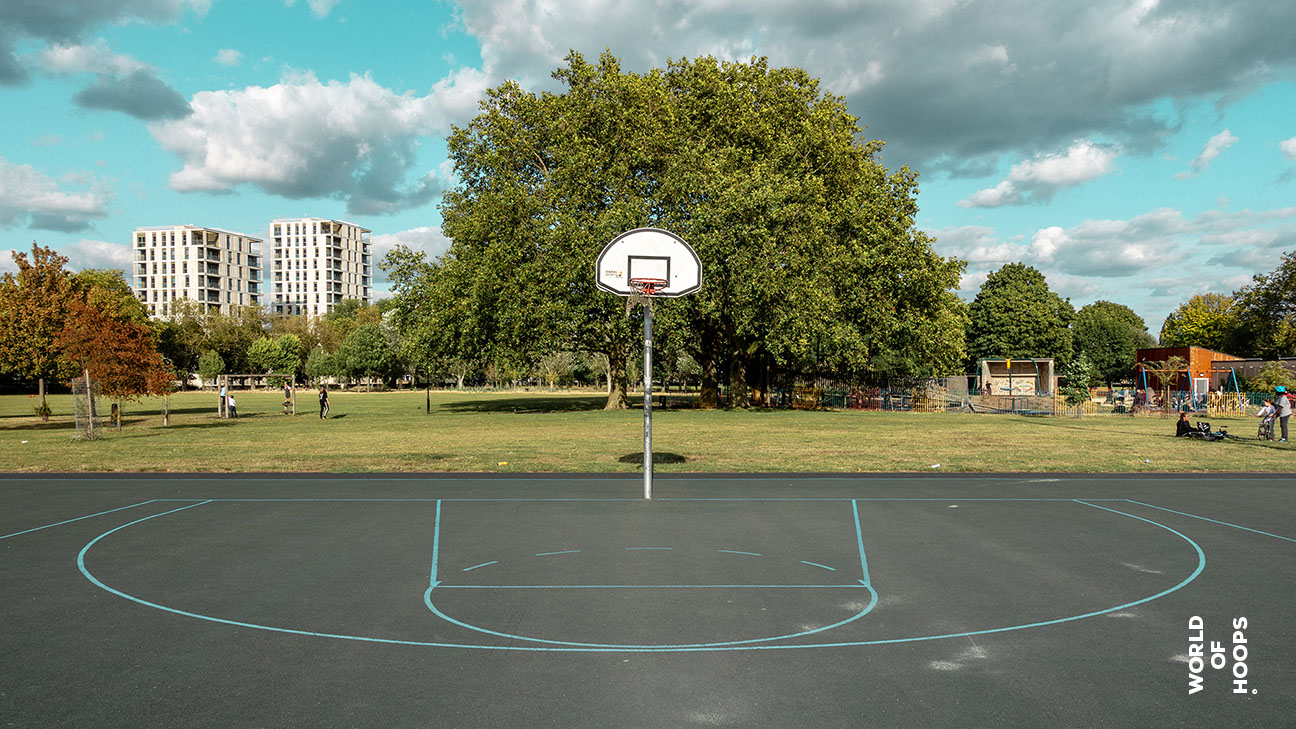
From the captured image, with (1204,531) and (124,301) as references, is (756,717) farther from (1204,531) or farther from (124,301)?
(124,301)

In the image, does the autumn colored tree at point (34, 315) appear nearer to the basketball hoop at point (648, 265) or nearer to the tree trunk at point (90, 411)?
the tree trunk at point (90, 411)

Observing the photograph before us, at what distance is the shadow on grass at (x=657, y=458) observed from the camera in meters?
18.4

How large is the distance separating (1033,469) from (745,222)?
21.1 m

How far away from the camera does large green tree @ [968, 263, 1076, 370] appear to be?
7406 cm

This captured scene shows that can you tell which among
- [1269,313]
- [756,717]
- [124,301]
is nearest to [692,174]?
[756,717]

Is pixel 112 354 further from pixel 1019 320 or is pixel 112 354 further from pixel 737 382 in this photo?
pixel 1019 320

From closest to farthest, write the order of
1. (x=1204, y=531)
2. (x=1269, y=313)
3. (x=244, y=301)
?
(x=1204, y=531), (x=1269, y=313), (x=244, y=301)

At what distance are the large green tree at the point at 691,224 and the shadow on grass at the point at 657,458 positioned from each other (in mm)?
14726

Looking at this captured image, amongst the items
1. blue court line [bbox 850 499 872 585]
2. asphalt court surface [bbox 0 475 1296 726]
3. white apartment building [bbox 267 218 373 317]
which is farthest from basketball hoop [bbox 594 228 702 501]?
white apartment building [bbox 267 218 373 317]

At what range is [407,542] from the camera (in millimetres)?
9719

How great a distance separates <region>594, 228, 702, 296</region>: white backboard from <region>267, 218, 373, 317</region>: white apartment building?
7511 inches

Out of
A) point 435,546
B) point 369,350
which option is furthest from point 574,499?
point 369,350

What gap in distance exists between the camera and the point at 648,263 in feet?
49.9

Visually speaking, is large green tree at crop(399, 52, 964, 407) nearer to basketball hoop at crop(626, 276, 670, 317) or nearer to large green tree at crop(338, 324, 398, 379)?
basketball hoop at crop(626, 276, 670, 317)
